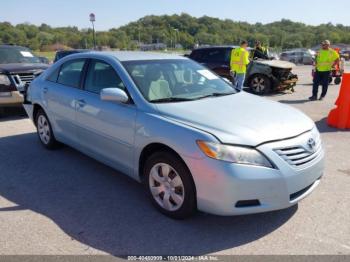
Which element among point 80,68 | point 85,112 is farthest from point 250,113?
point 80,68

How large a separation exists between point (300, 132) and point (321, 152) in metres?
0.41

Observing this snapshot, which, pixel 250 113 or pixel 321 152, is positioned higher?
pixel 250 113

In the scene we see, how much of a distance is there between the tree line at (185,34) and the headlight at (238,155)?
75.0 m

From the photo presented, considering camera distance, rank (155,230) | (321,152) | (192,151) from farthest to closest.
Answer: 1. (321,152)
2. (155,230)
3. (192,151)

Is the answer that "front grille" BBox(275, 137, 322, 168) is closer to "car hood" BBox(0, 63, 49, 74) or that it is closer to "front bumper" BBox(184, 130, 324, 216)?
"front bumper" BBox(184, 130, 324, 216)

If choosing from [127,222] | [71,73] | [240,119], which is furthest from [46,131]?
[240,119]

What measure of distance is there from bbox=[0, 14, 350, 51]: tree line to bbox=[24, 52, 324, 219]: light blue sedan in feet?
240

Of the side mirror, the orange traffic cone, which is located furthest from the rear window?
the side mirror

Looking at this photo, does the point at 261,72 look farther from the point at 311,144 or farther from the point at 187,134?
the point at 187,134

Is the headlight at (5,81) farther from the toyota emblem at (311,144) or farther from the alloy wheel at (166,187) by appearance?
the toyota emblem at (311,144)

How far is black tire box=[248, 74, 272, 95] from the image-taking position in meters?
12.4

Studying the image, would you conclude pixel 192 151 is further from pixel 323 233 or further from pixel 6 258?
pixel 6 258

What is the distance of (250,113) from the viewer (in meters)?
3.80

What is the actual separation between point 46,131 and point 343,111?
18.8ft
